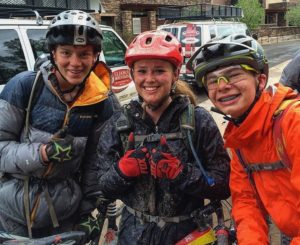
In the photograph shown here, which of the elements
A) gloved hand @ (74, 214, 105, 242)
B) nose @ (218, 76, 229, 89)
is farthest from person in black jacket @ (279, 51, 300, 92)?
gloved hand @ (74, 214, 105, 242)

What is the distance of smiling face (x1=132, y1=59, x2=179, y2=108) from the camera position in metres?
2.25

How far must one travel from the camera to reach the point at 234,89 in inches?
80.4

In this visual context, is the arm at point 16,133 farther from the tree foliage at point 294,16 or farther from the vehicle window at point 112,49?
the tree foliage at point 294,16

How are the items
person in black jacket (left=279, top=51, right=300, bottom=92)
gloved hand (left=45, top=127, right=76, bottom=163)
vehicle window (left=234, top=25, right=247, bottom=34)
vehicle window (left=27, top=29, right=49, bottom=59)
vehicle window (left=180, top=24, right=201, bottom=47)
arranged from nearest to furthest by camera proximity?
gloved hand (left=45, top=127, right=76, bottom=163), person in black jacket (left=279, top=51, right=300, bottom=92), vehicle window (left=27, top=29, right=49, bottom=59), vehicle window (left=180, top=24, right=201, bottom=47), vehicle window (left=234, top=25, right=247, bottom=34)

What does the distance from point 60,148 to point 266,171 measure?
1118 millimetres

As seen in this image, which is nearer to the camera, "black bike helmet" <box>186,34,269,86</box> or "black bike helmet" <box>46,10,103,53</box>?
"black bike helmet" <box>186,34,269,86</box>

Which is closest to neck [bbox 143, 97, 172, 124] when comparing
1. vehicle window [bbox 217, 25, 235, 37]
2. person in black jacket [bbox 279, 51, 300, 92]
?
person in black jacket [bbox 279, 51, 300, 92]

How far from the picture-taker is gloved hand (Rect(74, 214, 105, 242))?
264cm

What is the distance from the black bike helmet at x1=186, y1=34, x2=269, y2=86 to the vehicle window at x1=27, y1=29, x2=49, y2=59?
14.2 ft

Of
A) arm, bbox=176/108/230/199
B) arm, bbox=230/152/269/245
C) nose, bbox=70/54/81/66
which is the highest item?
nose, bbox=70/54/81/66

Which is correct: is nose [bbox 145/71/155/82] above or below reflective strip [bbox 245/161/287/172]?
above

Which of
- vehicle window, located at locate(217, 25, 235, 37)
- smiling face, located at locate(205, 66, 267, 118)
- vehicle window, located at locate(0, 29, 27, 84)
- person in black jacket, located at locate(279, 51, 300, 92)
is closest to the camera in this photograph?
smiling face, located at locate(205, 66, 267, 118)

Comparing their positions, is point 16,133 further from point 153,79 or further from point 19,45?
point 19,45

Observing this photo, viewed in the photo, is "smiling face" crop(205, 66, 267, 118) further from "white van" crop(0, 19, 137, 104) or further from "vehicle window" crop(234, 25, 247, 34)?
"vehicle window" crop(234, 25, 247, 34)
